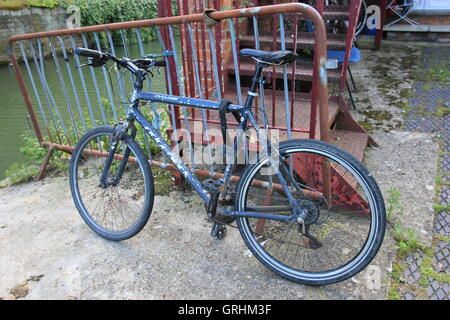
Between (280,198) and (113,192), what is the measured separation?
5.35 ft

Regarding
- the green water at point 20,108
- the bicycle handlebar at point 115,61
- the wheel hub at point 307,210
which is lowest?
the green water at point 20,108

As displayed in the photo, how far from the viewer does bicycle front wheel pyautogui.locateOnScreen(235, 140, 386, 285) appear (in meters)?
1.91

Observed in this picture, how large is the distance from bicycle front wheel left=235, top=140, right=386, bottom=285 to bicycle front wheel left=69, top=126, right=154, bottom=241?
2.48 ft

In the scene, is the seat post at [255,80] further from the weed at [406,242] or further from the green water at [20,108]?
the green water at [20,108]

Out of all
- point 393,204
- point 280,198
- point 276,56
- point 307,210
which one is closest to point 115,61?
point 276,56

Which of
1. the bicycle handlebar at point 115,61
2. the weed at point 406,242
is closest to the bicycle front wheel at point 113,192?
the bicycle handlebar at point 115,61

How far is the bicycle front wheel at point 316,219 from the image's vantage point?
1.91 m

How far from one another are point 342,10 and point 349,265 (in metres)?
3.47

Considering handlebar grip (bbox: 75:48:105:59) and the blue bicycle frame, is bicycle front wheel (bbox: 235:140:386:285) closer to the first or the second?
the blue bicycle frame

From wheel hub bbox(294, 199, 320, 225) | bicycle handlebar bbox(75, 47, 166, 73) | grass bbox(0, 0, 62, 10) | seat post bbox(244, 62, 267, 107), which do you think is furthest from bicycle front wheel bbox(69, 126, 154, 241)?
grass bbox(0, 0, 62, 10)

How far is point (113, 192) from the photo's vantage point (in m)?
3.18

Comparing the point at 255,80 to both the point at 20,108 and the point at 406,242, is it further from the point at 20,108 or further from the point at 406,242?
the point at 20,108
